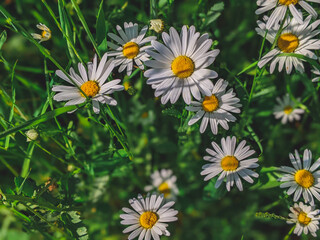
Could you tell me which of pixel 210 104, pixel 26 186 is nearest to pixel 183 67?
pixel 210 104

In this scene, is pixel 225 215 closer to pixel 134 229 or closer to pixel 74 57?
pixel 134 229

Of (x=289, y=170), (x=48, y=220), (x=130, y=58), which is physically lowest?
(x=48, y=220)

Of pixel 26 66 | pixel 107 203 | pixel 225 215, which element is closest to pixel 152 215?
pixel 107 203

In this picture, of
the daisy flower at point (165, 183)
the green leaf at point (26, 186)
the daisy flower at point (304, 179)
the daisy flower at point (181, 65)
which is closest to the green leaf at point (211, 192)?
the daisy flower at point (165, 183)

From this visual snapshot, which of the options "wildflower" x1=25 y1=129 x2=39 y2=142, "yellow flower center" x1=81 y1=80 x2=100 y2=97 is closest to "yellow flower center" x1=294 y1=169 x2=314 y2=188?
"yellow flower center" x1=81 y1=80 x2=100 y2=97

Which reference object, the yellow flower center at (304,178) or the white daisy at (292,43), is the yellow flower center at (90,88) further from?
the yellow flower center at (304,178)

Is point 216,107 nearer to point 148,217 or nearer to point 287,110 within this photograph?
point 148,217
